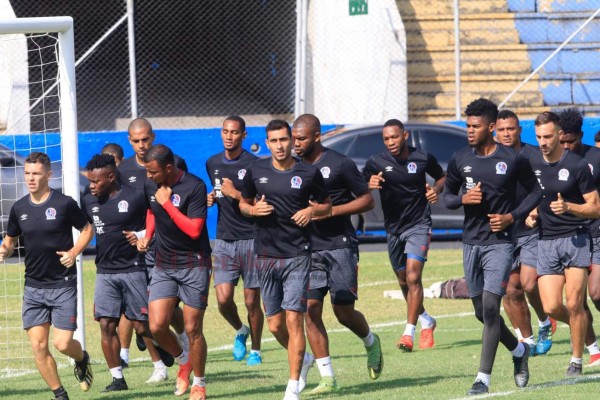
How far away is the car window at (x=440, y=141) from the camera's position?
2069cm

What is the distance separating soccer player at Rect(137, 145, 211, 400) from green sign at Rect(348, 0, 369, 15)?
14842mm

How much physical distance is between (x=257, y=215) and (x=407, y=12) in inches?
696

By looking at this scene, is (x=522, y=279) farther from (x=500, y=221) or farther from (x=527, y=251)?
(x=500, y=221)

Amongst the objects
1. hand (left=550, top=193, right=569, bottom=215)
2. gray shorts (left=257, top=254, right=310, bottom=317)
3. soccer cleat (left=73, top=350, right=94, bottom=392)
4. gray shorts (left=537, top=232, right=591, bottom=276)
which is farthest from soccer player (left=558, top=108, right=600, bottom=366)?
soccer cleat (left=73, top=350, right=94, bottom=392)

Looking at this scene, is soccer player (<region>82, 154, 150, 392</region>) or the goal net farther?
the goal net

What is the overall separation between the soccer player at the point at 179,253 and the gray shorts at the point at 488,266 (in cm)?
205

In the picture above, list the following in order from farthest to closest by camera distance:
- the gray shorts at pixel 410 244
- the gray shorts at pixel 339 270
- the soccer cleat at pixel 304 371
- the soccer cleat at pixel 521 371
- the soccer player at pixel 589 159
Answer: the gray shorts at pixel 410 244
the soccer player at pixel 589 159
the gray shorts at pixel 339 270
the soccer cleat at pixel 304 371
the soccer cleat at pixel 521 371

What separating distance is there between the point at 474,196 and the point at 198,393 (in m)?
2.60

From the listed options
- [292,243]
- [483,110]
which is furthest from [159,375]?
[483,110]

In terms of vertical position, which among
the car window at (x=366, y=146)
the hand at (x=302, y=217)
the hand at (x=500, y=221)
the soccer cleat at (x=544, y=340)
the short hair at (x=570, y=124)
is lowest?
the soccer cleat at (x=544, y=340)

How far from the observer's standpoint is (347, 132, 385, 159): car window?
803 inches

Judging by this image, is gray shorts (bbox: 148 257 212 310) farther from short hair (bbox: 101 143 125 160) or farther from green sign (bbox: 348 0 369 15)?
green sign (bbox: 348 0 369 15)

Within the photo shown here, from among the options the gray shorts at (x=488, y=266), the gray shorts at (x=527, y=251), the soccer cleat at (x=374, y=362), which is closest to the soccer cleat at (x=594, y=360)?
the gray shorts at (x=527, y=251)

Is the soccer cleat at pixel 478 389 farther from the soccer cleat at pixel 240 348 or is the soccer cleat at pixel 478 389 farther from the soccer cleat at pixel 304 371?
the soccer cleat at pixel 240 348
